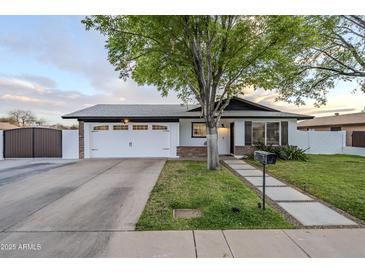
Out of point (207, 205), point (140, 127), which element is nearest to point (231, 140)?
point (140, 127)

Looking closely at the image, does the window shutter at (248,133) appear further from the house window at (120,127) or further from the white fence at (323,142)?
the house window at (120,127)

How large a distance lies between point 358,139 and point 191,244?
2014cm

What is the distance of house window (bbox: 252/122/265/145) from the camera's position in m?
14.1

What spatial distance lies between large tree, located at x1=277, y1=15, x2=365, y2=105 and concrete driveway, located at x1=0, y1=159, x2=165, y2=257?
907cm

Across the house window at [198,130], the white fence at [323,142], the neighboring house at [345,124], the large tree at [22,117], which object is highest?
the large tree at [22,117]

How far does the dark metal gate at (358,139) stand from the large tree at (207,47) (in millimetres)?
11710

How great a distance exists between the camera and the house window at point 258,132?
14.1 meters

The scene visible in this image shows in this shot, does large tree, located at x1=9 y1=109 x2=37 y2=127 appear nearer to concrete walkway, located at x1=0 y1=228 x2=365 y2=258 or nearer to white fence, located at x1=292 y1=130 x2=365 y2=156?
white fence, located at x1=292 y1=130 x2=365 y2=156

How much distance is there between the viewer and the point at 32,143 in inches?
534

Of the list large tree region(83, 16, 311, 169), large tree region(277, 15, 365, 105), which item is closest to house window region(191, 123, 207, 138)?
large tree region(83, 16, 311, 169)

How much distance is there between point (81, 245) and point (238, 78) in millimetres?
9446

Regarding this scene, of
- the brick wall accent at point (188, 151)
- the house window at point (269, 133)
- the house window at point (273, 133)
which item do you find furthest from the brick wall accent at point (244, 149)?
the brick wall accent at point (188, 151)
